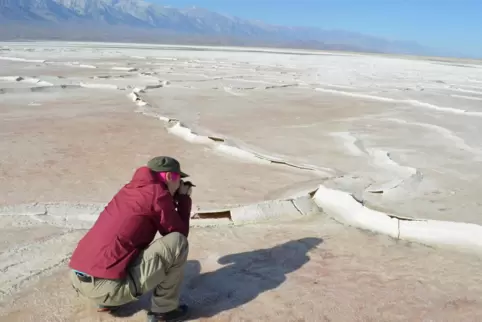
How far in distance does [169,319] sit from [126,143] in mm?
4548

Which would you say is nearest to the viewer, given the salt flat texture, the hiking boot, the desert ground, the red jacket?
the red jacket

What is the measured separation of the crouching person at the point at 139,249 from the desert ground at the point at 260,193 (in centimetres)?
23

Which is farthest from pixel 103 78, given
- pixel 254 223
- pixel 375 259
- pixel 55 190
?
pixel 375 259

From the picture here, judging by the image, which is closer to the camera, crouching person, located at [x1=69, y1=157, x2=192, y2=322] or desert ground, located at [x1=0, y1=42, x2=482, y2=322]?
crouching person, located at [x1=69, y1=157, x2=192, y2=322]

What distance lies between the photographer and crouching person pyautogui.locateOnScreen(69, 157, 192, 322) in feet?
7.68

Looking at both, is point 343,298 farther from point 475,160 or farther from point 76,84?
point 76,84

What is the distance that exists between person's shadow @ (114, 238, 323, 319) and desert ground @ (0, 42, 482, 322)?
0.01 m

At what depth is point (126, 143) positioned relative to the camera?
22.3 feet

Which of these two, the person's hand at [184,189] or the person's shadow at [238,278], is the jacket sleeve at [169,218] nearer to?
the person's hand at [184,189]

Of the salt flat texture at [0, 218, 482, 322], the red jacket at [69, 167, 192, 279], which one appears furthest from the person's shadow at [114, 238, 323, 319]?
the red jacket at [69, 167, 192, 279]

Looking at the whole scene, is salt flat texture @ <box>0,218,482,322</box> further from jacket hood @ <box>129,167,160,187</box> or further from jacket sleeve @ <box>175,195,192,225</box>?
jacket hood @ <box>129,167,160,187</box>

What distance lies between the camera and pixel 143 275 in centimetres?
238

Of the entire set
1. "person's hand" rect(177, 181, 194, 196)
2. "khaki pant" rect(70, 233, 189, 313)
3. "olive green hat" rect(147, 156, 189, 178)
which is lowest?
"khaki pant" rect(70, 233, 189, 313)

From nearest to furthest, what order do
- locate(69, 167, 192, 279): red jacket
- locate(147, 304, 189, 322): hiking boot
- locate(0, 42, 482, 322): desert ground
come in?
1. locate(69, 167, 192, 279): red jacket
2. locate(147, 304, 189, 322): hiking boot
3. locate(0, 42, 482, 322): desert ground
